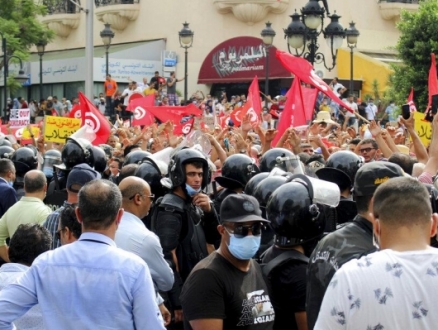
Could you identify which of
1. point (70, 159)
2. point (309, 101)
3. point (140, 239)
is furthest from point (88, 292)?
point (309, 101)

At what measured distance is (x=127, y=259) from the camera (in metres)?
4.33

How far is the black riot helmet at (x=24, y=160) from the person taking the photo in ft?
35.6

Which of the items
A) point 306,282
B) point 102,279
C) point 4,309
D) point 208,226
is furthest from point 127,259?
point 208,226

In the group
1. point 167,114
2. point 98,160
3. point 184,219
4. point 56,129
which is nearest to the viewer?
point 184,219

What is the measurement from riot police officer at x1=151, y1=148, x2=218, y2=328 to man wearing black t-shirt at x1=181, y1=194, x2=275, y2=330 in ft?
5.68

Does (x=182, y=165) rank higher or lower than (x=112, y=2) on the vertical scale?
lower

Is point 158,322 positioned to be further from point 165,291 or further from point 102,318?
point 165,291

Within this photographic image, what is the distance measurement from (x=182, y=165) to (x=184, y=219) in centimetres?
48

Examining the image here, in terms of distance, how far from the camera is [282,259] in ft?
17.0

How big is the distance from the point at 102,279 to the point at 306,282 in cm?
121

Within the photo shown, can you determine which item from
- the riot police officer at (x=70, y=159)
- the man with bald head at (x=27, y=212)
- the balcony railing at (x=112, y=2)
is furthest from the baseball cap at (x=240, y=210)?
the balcony railing at (x=112, y=2)

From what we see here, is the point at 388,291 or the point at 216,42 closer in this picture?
the point at 388,291

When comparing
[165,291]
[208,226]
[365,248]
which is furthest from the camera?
[208,226]

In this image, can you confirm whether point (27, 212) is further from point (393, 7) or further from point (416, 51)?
point (393, 7)
